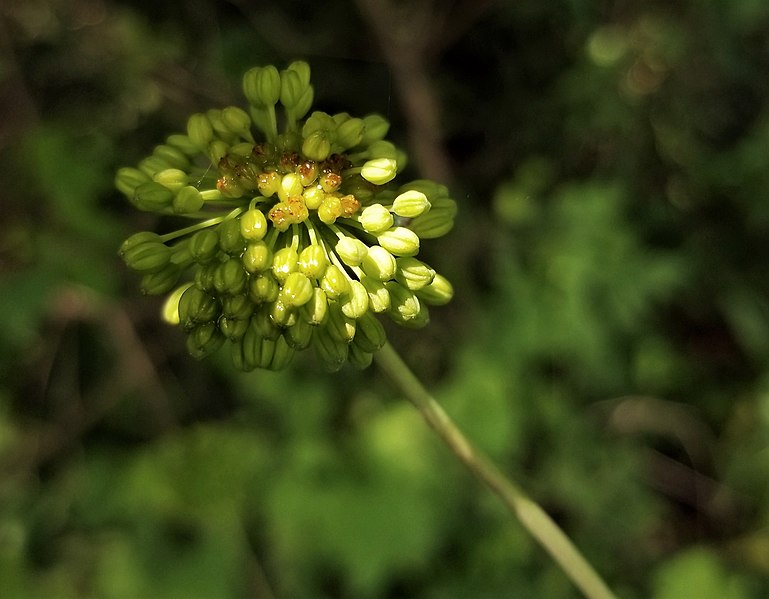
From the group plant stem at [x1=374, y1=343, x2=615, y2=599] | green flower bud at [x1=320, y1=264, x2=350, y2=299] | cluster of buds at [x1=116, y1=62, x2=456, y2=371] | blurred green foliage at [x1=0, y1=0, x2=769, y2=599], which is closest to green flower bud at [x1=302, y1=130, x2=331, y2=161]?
cluster of buds at [x1=116, y1=62, x2=456, y2=371]

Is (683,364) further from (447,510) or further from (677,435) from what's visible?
(447,510)

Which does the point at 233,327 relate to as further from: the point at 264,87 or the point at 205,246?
the point at 264,87

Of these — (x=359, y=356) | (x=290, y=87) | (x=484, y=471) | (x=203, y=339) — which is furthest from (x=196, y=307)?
(x=484, y=471)

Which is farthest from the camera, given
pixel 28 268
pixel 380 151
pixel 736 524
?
pixel 736 524

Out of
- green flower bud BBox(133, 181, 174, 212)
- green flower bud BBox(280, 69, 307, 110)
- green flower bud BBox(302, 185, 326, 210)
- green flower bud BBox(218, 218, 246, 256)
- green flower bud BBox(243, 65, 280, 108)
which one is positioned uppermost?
green flower bud BBox(243, 65, 280, 108)

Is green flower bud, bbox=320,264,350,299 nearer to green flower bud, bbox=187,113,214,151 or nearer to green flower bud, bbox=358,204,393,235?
green flower bud, bbox=358,204,393,235

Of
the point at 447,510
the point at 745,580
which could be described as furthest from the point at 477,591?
the point at 745,580
